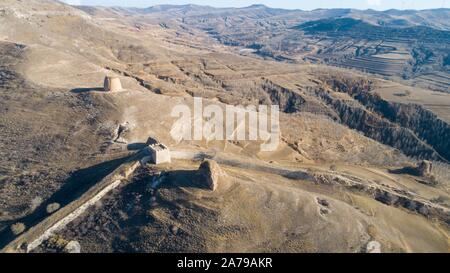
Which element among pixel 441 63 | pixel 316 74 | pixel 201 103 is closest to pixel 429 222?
pixel 201 103

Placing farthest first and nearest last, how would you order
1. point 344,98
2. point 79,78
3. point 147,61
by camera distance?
point 147,61 < point 344,98 < point 79,78

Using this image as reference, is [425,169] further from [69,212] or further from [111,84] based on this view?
[111,84]

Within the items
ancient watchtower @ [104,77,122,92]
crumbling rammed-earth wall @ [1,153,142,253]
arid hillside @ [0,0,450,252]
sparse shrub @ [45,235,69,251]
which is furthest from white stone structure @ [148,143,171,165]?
ancient watchtower @ [104,77,122,92]

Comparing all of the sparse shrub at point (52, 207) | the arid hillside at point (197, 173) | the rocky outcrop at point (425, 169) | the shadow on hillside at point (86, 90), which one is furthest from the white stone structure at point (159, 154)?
the rocky outcrop at point (425, 169)

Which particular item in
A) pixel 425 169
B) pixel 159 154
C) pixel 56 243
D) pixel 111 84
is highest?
pixel 111 84

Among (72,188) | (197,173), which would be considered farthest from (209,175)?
(72,188)

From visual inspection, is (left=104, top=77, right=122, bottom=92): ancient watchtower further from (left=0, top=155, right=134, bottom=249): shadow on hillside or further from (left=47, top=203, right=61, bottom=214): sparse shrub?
(left=47, top=203, right=61, bottom=214): sparse shrub

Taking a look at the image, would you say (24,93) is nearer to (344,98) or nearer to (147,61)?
(147,61)
